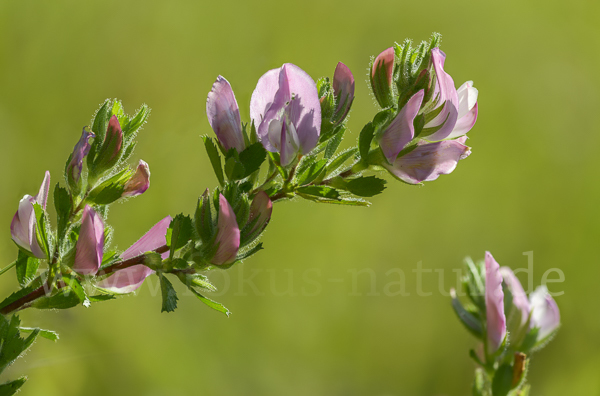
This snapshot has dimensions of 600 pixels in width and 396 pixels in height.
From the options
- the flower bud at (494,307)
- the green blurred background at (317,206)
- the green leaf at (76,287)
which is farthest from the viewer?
the green blurred background at (317,206)

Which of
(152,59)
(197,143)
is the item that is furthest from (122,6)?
(197,143)

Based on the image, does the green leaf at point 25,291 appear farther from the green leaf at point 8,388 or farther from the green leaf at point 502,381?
the green leaf at point 502,381

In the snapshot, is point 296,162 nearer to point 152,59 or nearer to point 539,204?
point 152,59

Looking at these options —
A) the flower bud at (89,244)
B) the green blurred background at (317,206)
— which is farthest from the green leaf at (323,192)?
the green blurred background at (317,206)

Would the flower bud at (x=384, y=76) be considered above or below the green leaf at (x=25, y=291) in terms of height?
above

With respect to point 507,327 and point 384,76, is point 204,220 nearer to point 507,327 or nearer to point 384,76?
point 384,76

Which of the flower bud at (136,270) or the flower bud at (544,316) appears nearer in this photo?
the flower bud at (136,270)

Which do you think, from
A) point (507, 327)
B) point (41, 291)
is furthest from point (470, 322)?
point (41, 291)
